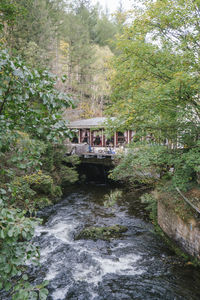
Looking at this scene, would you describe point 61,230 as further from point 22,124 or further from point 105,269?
point 22,124

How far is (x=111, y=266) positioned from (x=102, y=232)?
8.41 feet

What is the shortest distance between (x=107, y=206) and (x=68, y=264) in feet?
21.7

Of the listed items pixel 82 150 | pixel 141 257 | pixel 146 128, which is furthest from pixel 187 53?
pixel 82 150

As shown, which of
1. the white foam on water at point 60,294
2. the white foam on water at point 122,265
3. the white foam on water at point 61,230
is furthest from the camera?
the white foam on water at point 61,230

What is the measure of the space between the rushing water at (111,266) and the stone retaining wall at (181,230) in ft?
1.90

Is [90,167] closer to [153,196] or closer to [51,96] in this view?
[153,196]

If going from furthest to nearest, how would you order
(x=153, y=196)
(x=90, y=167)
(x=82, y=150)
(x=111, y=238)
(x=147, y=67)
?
(x=90, y=167) → (x=82, y=150) → (x=153, y=196) → (x=111, y=238) → (x=147, y=67)

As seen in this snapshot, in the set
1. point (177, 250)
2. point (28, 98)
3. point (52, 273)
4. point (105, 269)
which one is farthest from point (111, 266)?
point (28, 98)

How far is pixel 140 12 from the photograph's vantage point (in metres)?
9.09

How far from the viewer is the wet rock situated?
10.1 meters

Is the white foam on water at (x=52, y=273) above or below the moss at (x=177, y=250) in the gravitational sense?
below

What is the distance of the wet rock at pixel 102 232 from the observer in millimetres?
10094

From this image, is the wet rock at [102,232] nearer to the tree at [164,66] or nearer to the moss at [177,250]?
the moss at [177,250]

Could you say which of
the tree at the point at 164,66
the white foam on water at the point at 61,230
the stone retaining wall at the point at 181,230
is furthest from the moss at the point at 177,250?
the white foam on water at the point at 61,230
